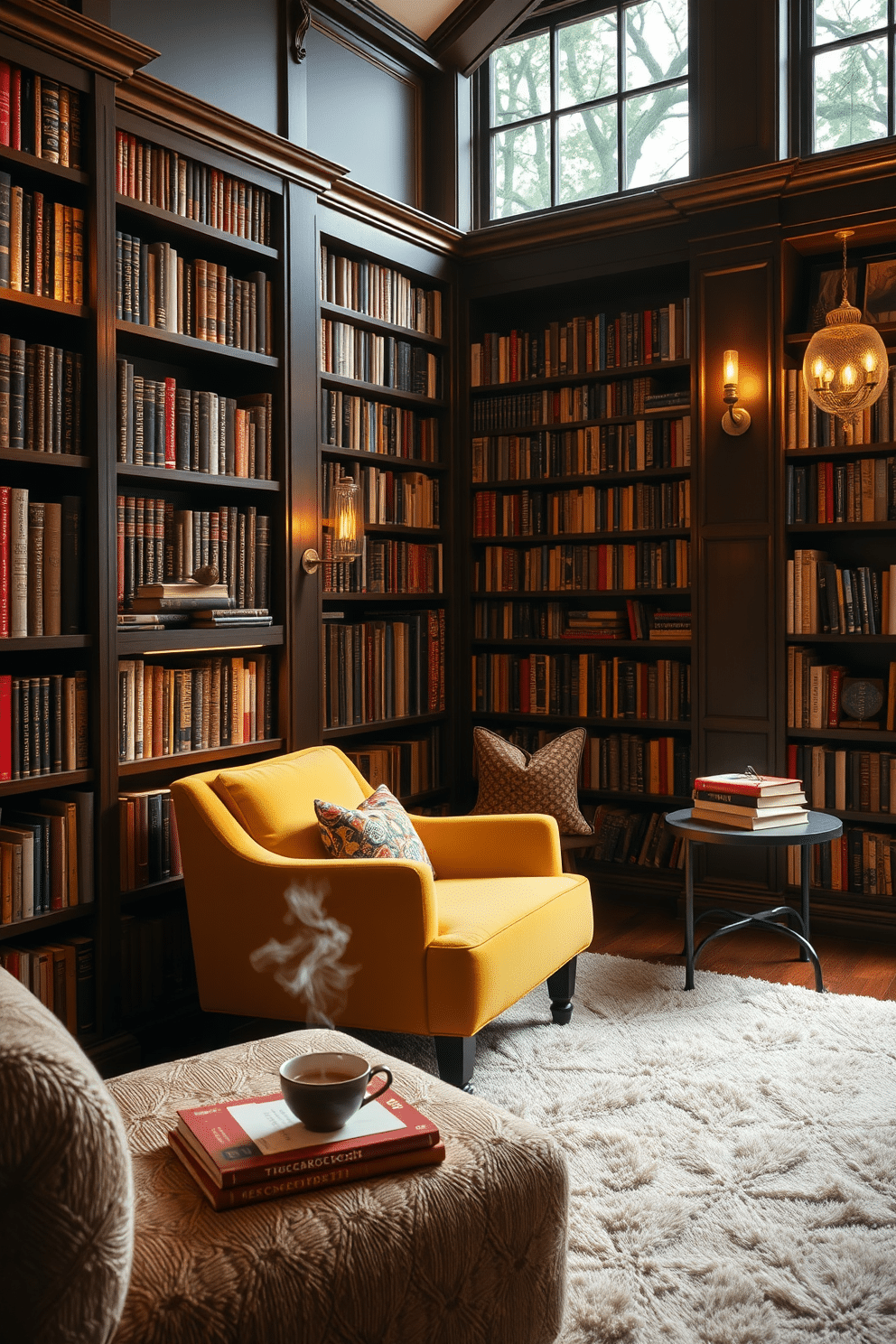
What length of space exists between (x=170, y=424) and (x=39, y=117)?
84 cm

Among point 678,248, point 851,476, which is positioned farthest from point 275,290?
point 851,476

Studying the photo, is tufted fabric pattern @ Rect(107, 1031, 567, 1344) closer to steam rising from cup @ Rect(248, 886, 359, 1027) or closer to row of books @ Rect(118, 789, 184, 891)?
steam rising from cup @ Rect(248, 886, 359, 1027)

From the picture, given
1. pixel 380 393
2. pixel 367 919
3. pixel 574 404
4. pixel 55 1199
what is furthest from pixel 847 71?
pixel 55 1199

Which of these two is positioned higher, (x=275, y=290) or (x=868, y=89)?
(x=868, y=89)

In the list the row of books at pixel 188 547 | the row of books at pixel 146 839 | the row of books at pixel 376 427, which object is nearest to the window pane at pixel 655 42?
the row of books at pixel 376 427

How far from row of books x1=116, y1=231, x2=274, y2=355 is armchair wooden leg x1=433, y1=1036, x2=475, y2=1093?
6.97 ft

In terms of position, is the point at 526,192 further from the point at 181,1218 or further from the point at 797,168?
the point at 181,1218

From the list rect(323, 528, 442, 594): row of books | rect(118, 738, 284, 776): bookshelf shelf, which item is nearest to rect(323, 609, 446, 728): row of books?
rect(323, 528, 442, 594): row of books

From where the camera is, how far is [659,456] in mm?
4316

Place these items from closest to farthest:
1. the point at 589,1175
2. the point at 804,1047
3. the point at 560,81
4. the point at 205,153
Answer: the point at 589,1175
the point at 804,1047
the point at 205,153
the point at 560,81

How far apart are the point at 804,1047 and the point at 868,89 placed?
340cm

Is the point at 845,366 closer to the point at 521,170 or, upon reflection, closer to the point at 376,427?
the point at 376,427

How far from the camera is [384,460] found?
4152 mm

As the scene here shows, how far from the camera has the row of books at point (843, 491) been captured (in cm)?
387
